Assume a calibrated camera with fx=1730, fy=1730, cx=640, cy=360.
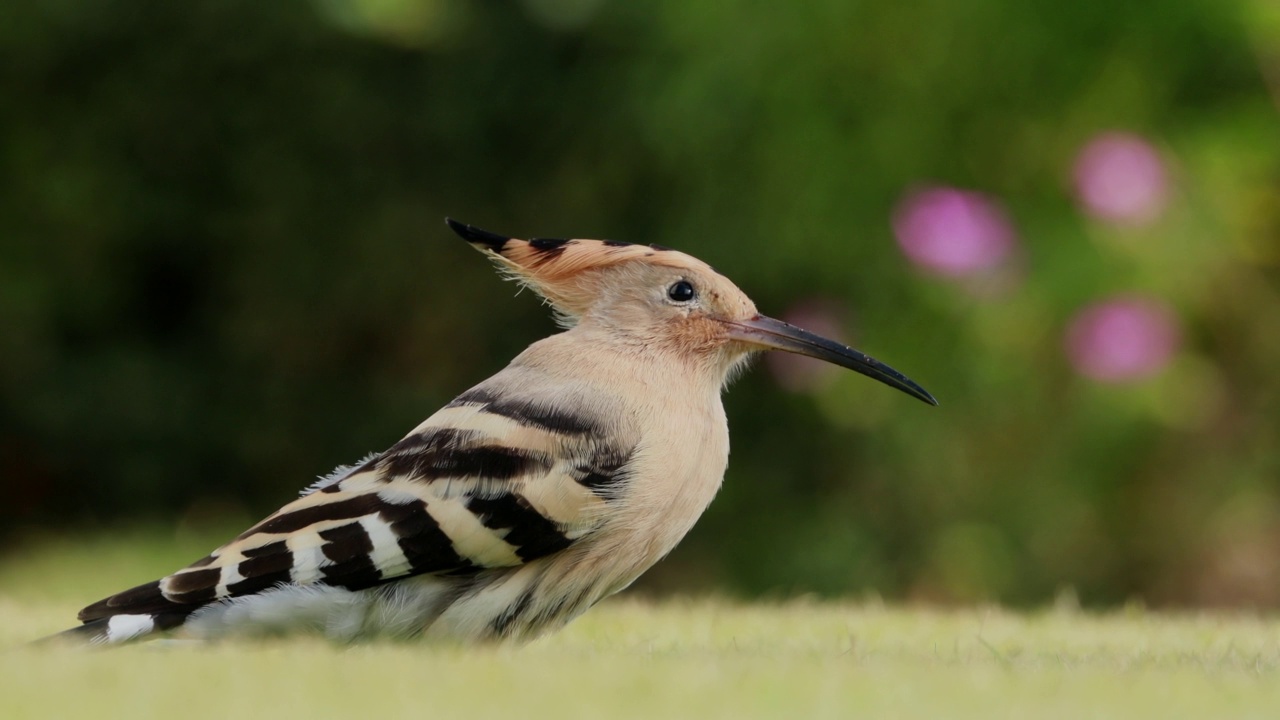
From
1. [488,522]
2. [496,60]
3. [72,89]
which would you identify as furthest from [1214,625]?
[72,89]

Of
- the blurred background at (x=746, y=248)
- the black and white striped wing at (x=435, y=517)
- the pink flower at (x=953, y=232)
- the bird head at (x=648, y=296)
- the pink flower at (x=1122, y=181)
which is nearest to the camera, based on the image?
the black and white striped wing at (x=435, y=517)

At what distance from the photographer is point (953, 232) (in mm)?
7301

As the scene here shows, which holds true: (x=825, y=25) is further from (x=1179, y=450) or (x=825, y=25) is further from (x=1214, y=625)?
(x=1214, y=625)

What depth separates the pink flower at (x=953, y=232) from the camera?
731cm

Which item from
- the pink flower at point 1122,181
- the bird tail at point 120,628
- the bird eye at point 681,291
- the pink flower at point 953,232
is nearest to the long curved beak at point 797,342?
the bird eye at point 681,291

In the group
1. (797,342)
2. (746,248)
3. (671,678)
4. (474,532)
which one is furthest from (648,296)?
(746,248)

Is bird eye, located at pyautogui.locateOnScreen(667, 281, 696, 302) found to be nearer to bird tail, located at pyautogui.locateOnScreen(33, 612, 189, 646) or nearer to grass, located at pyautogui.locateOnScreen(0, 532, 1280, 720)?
grass, located at pyautogui.locateOnScreen(0, 532, 1280, 720)

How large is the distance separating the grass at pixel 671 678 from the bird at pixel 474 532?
0.25 feet

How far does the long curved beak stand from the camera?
4.18 m

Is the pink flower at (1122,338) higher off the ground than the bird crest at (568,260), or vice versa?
the bird crest at (568,260)

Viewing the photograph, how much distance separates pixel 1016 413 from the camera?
7.80m

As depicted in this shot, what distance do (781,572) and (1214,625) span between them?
359 centimetres

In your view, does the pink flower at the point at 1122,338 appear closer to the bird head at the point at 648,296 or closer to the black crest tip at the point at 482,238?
the bird head at the point at 648,296

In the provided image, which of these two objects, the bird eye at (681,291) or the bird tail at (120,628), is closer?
the bird tail at (120,628)
